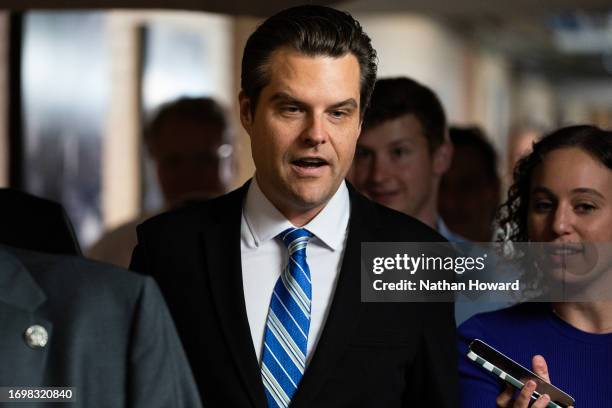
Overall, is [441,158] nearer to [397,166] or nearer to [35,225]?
[397,166]

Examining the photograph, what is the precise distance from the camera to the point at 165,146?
16.0ft

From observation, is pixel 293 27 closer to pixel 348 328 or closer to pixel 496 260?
pixel 348 328

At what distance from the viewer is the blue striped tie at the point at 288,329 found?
7.14ft

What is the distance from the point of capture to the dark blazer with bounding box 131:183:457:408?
2176 millimetres

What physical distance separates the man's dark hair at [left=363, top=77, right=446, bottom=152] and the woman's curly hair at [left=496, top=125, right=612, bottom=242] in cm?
62

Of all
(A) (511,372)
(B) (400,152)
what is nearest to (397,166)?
(B) (400,152)

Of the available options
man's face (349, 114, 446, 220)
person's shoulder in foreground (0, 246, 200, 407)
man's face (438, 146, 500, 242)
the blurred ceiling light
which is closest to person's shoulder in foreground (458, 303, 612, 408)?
person's shoulder in foreground (0, 246, 200, 407)

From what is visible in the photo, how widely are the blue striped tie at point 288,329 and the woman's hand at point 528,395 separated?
1.46ft

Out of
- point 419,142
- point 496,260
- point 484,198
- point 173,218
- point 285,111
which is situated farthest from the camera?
point 484,198

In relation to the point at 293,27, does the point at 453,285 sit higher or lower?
lower

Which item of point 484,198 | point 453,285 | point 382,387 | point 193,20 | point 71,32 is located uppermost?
point 193,20

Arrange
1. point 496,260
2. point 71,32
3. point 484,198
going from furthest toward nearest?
point 71,32 < point 484,198 < point 496,260

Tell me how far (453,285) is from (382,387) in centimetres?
33

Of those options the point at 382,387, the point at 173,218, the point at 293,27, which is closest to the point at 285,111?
the point at 293,27
